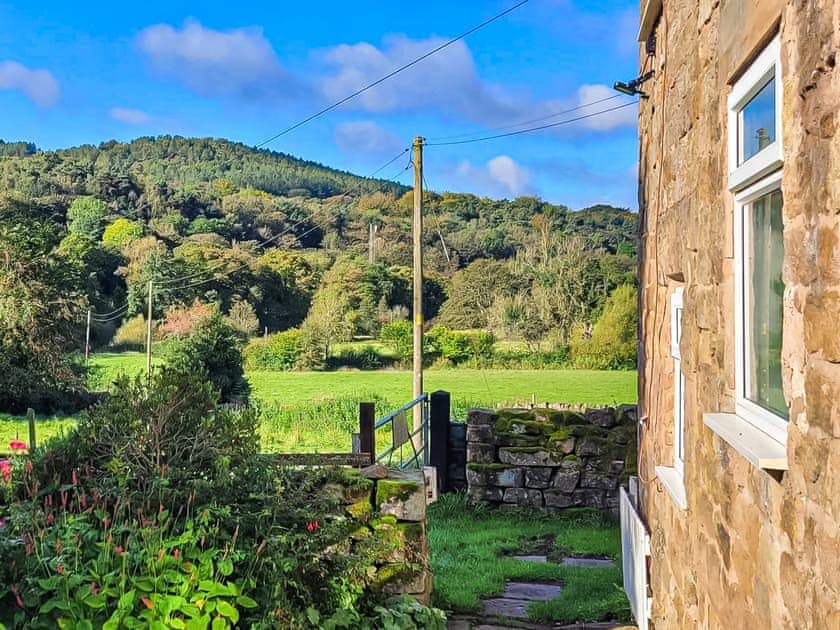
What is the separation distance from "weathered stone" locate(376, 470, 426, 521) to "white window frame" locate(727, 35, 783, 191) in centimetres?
243

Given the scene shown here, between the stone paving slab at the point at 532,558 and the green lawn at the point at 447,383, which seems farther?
the green lawn at the point at 447,383

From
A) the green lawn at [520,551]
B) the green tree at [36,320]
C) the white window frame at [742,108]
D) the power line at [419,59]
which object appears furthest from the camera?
the green tree at [36,320]

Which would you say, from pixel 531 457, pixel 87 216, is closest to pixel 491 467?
pixel 531 457

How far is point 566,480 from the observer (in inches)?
316

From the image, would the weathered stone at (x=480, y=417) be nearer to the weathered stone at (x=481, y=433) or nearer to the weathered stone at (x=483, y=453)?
the weathered stone at (x=481, y=433)

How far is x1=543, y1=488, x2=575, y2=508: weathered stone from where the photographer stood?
8016mm

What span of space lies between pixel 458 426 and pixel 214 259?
40.2 feet

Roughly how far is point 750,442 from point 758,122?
34.3 inches

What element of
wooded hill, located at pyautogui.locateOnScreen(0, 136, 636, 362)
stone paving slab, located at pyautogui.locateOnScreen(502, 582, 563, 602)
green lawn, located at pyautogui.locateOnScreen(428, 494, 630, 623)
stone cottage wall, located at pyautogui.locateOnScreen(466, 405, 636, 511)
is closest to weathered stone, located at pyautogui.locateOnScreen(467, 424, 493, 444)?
stone cottage wall, located at pyautogui.locateOnScreen(466, 405, 636, 511)

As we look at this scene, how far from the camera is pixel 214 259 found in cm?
1919

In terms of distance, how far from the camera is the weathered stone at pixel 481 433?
8148 mm

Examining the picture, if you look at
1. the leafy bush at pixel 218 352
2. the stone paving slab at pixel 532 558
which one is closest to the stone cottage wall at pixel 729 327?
the stone paving slab at pixel 532 558

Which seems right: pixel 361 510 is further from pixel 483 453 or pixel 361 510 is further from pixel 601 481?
pixel 601 481

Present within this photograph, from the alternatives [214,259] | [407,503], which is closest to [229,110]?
[214,259]
